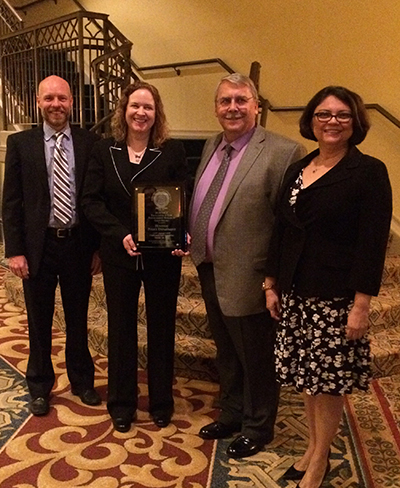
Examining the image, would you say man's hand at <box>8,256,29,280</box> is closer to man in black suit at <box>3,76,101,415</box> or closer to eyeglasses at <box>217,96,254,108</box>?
man in black suit at <box>3,76,101,415</box>

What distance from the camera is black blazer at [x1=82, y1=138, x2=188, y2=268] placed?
249 centimetres

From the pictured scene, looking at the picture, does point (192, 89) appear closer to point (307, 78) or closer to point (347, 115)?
→ point (307, 78)

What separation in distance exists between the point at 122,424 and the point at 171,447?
0.29m

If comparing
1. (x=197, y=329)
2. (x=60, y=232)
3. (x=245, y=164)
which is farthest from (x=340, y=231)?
(x=197, y=329)

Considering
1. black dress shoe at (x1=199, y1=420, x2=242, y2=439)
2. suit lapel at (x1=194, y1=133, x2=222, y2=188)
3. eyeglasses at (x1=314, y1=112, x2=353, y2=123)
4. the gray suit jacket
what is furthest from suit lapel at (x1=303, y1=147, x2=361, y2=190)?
black dress shoe at (x1=199, y1=420, x2=242, y2=439)

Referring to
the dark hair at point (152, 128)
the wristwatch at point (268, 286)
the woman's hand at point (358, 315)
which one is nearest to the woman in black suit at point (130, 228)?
the dark hair at point (152, 128)

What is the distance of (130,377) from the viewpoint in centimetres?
270

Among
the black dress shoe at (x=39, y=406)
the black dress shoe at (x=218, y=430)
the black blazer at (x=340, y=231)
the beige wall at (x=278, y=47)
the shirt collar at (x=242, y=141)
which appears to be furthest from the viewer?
the beige wall at (x=278, y=47)

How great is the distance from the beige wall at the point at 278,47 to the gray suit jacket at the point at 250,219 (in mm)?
2831

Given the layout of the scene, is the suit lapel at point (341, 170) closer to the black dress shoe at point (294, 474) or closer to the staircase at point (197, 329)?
the black dress shoe at point (294, 474)

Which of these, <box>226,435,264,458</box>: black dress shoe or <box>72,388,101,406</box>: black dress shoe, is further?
<box>72,388,101,406</box>: black dress shoe

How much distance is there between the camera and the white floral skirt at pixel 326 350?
76.9 inches

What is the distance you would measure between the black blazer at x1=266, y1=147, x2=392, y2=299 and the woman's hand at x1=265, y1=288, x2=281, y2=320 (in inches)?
5.5

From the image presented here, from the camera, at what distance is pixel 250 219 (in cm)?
230
